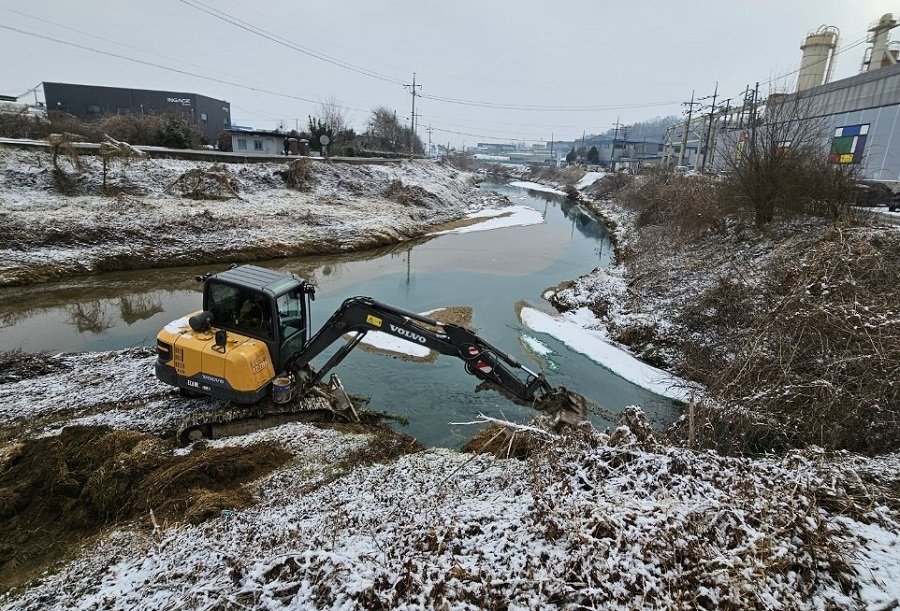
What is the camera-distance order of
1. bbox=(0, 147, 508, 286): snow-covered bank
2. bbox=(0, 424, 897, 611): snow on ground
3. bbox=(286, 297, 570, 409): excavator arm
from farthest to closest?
bbox=(0, 147, 508, 286): snow-covered bank < bbox=(286, 297, 570, 409): excavator arm < bbox=(0, 424, 897, 611): snow on ground

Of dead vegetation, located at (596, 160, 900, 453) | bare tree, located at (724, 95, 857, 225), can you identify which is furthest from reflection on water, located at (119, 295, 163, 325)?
bare tree, located at (724, 95, 857, 225)

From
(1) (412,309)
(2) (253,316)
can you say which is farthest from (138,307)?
(2) (253,316)

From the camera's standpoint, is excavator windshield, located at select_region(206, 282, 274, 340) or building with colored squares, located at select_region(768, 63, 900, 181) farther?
building with colored squares, located at select_region(768, 63, 900, 181)

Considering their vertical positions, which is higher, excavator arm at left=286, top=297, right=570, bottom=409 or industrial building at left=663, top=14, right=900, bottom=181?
industrial building at left=663, top=14, right=900, bottom=181

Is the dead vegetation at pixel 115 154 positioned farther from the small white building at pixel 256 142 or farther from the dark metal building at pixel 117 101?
the dark metal building at pixel 117 101

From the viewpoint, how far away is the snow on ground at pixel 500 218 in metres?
33.5

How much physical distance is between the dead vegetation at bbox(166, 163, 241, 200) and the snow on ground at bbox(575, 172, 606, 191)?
165 ft

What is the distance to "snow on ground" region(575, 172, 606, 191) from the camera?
66312mm

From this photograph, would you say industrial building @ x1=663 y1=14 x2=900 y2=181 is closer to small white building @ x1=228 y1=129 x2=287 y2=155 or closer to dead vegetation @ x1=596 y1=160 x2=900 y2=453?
dead vegetation @ x1=596 y1=160 x2=900 y2=453

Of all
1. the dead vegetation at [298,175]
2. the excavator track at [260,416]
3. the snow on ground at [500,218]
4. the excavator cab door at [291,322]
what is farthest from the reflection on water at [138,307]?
the dead vegetation at [298,175]

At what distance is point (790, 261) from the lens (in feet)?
42.9

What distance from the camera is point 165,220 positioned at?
71.2 ft

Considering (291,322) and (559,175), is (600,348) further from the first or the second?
(559,175)

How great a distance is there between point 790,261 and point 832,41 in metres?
42.0
